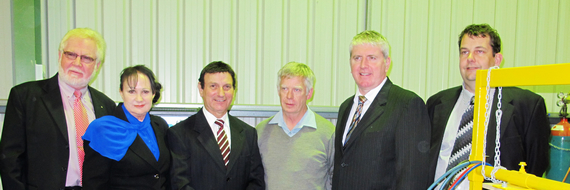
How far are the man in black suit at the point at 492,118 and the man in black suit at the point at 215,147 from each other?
118 cm

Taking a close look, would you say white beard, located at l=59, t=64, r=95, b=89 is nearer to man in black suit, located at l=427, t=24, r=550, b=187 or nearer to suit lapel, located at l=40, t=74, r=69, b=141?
suit lapel, located at l=40, t=74, r=69, b=141

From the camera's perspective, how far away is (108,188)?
182 cm

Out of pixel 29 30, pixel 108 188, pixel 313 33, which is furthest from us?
pixel 313 33

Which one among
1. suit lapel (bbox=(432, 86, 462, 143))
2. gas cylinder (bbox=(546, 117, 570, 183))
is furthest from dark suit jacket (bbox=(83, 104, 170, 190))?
gas cylinder (bbox=(546, 117, 570, 183))

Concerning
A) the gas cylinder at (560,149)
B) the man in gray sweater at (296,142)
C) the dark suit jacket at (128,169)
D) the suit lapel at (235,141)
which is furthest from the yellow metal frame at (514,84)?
the gas cylinder at (560,149)

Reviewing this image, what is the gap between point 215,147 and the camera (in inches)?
80.7

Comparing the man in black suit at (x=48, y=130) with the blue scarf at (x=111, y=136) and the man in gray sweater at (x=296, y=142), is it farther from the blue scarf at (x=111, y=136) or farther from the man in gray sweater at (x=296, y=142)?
the man in gray sweater at (x=296, y=142)

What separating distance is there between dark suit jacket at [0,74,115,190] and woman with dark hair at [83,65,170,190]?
0.24m

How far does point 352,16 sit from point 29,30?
9.94ft

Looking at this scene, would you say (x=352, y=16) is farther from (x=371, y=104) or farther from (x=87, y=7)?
(x=87, y=7)

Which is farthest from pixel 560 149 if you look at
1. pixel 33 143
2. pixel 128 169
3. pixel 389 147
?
pixel 33 143

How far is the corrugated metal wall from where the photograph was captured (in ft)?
10.2

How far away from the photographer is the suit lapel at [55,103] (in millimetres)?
1920

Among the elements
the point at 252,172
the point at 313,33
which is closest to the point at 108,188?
the point at 252,172
